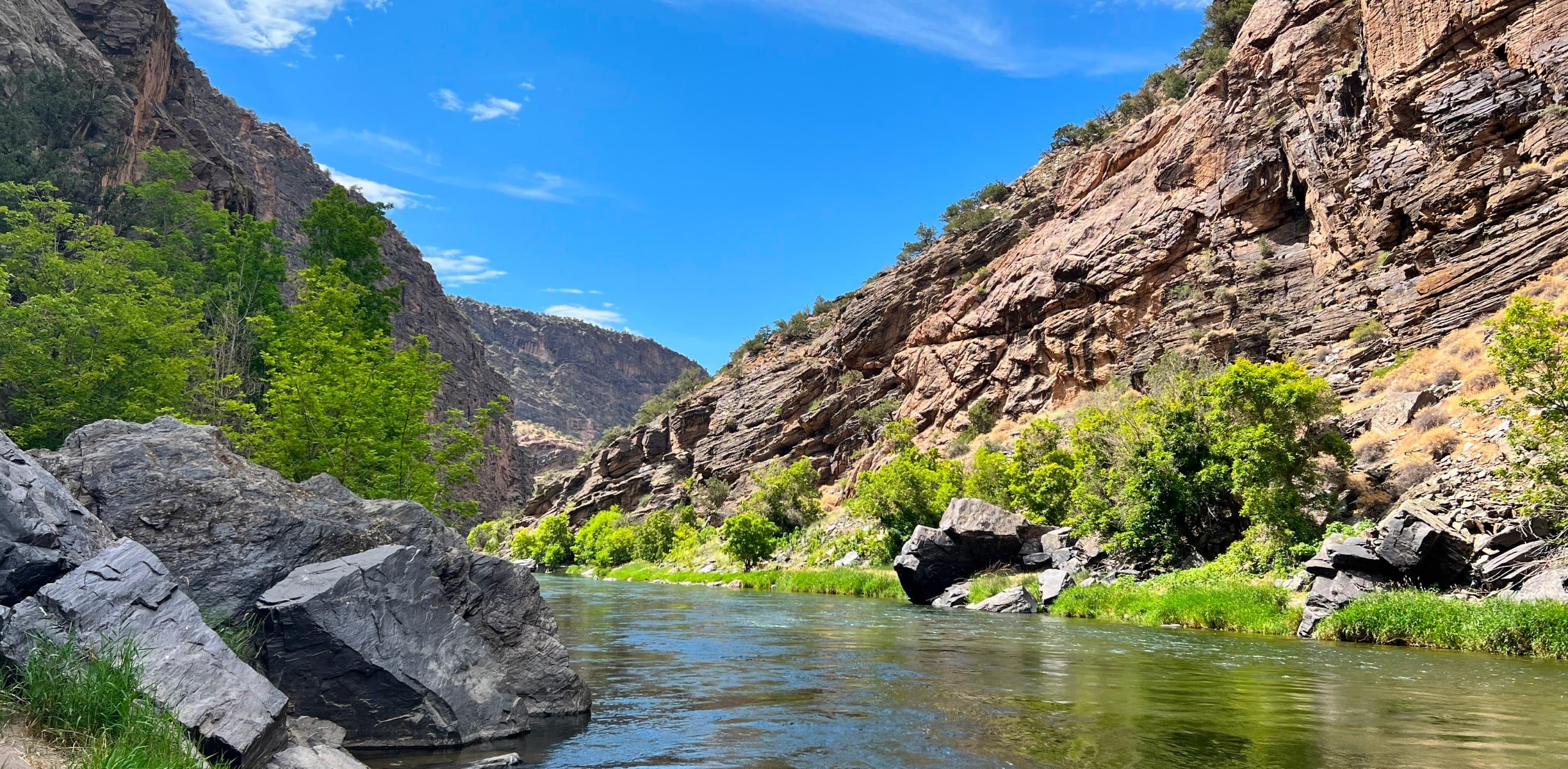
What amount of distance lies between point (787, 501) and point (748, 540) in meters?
10.7

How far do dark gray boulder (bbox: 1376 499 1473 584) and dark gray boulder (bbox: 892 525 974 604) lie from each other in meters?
17.2

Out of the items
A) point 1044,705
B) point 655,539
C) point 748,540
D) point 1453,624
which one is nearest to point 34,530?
point 1044,705

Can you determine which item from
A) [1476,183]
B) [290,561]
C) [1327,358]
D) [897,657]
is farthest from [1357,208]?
[290,561]

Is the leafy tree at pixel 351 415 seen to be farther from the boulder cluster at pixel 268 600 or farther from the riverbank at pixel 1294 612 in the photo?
the riverbank at pixel 1294 612

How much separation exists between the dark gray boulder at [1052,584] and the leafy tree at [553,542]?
83.9 m

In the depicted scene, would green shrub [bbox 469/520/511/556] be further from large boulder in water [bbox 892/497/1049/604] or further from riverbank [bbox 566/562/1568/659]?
large boulder in water [bbox 892/497/1049/604]

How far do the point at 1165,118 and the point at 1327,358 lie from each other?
3488 cm

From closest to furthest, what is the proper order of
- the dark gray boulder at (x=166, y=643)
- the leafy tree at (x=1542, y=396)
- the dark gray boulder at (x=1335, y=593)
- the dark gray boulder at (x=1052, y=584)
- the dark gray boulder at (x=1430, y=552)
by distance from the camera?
the dark gray boulder at (x=166, y=643), the leafy tree at (x=1542, y=396), the dark gray boulder at (x=1430, y=552), the dark gray boulder at (x=1335, y=593), the dark gray boulder at (x=1052, y=584)

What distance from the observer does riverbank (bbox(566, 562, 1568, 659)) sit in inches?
694

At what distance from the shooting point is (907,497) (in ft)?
170

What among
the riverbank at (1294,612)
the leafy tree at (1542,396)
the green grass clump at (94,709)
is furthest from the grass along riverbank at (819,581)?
the green grass clump at (94,709)

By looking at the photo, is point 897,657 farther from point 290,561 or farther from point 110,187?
point 110,187

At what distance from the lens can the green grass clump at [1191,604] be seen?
2361 cm

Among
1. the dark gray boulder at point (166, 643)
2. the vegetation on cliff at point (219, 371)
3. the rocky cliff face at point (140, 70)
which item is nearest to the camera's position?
the dark gray boulder at point (166, 643)
